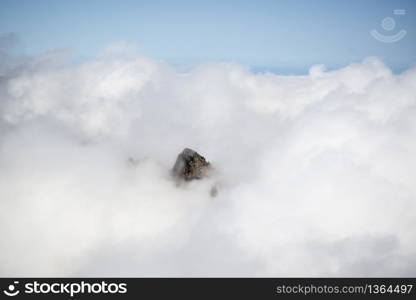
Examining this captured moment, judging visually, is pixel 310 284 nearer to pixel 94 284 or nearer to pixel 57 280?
pixel 94 284

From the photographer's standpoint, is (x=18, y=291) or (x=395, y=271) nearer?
(x=18, y=291)

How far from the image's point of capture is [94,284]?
34031 millimetres

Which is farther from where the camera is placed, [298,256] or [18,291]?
[298,256]

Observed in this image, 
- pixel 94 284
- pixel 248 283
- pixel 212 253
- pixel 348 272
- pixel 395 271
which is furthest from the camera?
pixel 212 253

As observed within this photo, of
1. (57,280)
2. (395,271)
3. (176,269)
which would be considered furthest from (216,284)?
(176,269)

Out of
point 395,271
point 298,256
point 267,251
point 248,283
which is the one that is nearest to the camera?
point 248,283

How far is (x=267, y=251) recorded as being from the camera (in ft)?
602

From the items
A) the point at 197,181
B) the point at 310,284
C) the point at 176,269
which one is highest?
the point at 197,181

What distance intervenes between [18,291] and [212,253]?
175953 mm

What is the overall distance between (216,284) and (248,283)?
4.75 meters

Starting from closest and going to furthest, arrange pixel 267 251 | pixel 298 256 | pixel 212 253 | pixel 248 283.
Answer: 1. pixel 248 283
2. pixel 298 256
3. pixel 267 251
4. pixel 212 253

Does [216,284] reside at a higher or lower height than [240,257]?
lower

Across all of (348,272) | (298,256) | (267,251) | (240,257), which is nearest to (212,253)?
(240,257)

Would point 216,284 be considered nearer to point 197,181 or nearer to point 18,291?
point 18,291
